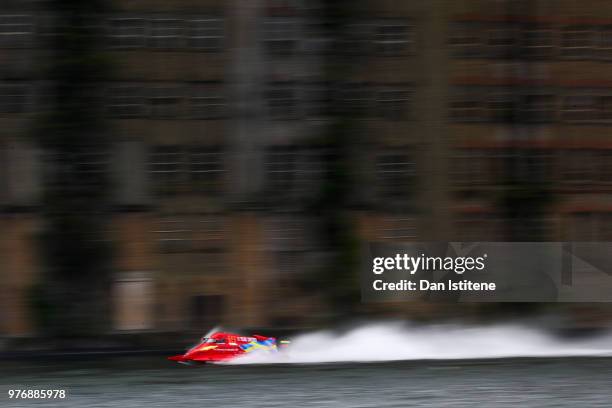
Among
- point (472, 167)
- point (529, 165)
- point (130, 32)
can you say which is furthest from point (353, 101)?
point (130, 32)

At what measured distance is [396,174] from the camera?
27203 mm

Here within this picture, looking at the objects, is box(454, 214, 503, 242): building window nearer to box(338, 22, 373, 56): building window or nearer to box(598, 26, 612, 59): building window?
box(338, 22, 373, 56): building window

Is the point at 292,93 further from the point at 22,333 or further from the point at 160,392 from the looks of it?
the point at 160,392

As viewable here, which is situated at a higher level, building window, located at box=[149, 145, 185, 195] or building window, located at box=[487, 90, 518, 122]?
building window, located at box=[487, 90, 518, 122]

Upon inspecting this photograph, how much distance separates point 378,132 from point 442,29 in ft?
11.2

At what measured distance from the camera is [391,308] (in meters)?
22.9

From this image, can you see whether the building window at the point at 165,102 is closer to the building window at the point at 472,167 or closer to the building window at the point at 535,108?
the building window at the point at 472,167

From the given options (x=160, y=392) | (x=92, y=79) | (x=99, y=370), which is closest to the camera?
(x=160, y=392)

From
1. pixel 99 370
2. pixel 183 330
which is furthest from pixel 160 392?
pixel 183 330

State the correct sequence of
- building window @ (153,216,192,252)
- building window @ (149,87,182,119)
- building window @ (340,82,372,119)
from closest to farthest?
building window @ (340,82,372,119) → building window @ (149,87,182,119) → building window @ (153,216,192,252)

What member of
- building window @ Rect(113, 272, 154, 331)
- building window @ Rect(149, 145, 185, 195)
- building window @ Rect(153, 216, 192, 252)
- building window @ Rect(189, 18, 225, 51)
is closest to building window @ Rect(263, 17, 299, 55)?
building window @ Rect(189, 18, 225, 51)

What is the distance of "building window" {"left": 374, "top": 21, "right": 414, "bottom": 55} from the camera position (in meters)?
27.0

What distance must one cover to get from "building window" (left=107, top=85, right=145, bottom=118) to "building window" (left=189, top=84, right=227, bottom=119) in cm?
136

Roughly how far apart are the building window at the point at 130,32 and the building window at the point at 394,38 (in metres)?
5.59
